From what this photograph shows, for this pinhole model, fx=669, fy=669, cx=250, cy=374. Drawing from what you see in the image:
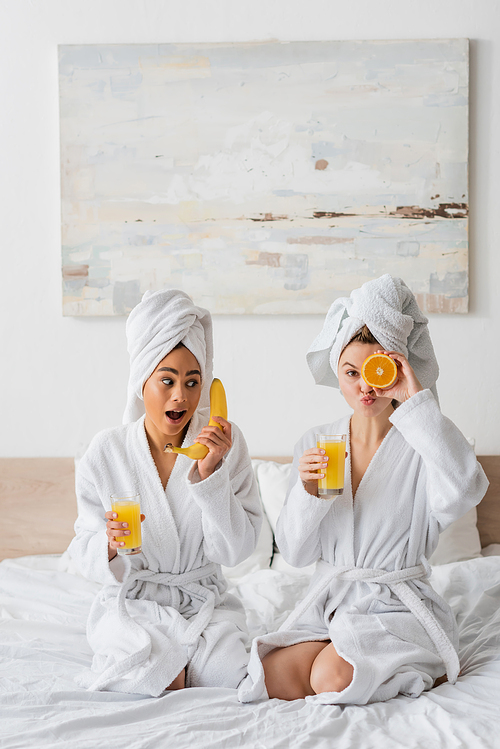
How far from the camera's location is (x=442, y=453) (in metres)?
1.59

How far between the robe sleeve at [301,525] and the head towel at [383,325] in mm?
330

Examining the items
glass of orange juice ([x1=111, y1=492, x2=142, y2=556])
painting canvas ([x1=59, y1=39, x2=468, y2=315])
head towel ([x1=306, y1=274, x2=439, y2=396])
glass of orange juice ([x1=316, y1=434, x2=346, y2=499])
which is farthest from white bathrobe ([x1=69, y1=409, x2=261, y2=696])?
painting canvas ([x1=59, y1=39, x2=468, y2=315])

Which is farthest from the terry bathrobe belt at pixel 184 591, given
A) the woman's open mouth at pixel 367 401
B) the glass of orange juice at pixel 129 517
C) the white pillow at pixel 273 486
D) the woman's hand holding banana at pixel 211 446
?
the white pillow at pixel 273 486

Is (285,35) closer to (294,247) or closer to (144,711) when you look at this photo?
(294,247)

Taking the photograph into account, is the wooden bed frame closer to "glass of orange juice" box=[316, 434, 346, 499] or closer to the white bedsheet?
the white bedsheet

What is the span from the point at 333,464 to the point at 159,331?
57 centimetres

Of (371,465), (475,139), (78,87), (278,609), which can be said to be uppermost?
(78,87)

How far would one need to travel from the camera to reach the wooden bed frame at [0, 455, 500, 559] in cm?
285

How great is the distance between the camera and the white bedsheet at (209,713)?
128cm

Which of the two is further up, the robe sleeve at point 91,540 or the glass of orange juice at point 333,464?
the glass of orange juice at point 333,464

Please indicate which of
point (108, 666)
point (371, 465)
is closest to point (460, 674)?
point (371, 465)

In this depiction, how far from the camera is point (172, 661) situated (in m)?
1.55

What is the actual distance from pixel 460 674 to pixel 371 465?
55cm

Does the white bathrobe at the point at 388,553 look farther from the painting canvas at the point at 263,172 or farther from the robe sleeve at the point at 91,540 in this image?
the painting canvas at the point at 263,172
